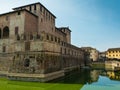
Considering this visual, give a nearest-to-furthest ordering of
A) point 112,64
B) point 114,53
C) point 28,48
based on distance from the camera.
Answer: point 28,48 < point 112,64 < point 114,53

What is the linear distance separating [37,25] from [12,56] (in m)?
8.37

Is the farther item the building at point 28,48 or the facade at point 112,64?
the facade at point 112,64

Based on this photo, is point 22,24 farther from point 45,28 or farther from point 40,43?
point 45,28

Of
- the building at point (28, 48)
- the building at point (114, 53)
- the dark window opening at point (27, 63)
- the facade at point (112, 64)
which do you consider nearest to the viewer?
the building at point (28, 48)

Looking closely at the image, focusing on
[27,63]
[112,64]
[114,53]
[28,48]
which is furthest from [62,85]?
[114,53]

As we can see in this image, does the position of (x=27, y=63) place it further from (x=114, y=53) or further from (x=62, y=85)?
(x=114, y=53)

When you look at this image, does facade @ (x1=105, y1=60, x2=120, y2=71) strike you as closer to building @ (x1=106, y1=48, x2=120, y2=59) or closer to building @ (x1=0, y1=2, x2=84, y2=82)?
Result: building @ (x1=106, y1=48, x2=120, y2=59)

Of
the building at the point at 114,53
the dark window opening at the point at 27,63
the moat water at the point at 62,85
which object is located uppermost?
the building at the point at 114,53

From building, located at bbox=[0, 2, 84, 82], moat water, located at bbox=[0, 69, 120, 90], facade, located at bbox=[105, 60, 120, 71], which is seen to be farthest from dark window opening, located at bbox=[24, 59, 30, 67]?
facade, located at bbox=[105, 60, 120, 71]

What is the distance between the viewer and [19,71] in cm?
2527

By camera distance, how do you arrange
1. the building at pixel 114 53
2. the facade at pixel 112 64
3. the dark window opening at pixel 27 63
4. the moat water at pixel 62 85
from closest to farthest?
the moat water at pixel 62 85
the dark window opening at pixel 27 63
the facade at pixel 112 64
the building at pixel 114 53

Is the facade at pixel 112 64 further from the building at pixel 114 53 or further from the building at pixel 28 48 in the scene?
the building at pixel 28 48

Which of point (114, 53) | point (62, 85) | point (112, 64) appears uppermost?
point (114, 53)

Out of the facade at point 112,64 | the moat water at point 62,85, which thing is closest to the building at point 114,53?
the facade at point 112,64
